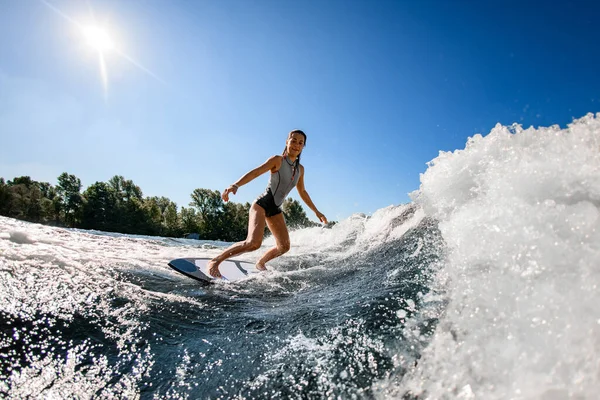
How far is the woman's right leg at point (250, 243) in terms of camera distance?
4.48 m

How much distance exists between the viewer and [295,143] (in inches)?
Answer: 202

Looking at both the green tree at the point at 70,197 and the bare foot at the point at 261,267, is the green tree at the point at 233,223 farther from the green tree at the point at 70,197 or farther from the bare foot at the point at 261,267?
the bare foot at the point at 261,267

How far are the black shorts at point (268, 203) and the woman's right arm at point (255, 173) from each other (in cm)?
47

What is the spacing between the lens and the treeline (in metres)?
49.8

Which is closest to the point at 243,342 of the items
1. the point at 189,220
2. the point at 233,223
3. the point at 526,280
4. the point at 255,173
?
the point at 526,280

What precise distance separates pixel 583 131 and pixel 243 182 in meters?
3.88

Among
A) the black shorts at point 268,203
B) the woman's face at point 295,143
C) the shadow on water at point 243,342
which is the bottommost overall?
the shadow on water at point 243,342

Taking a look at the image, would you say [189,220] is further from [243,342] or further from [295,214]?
[243,342]

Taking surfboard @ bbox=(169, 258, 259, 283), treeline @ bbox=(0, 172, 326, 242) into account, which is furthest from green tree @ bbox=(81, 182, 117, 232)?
surfboard @ bbox=(169, 258, 259, 283)

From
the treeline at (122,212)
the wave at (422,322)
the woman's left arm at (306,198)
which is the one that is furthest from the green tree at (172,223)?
the wave at (422,322)

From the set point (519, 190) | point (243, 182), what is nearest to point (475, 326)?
point (519, 190)

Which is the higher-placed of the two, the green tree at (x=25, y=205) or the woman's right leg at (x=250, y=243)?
the green tree at (x=25, y=205)

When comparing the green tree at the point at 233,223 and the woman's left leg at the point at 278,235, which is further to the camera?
the green tree at the point at 233,223

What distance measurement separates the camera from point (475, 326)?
1406 mm
